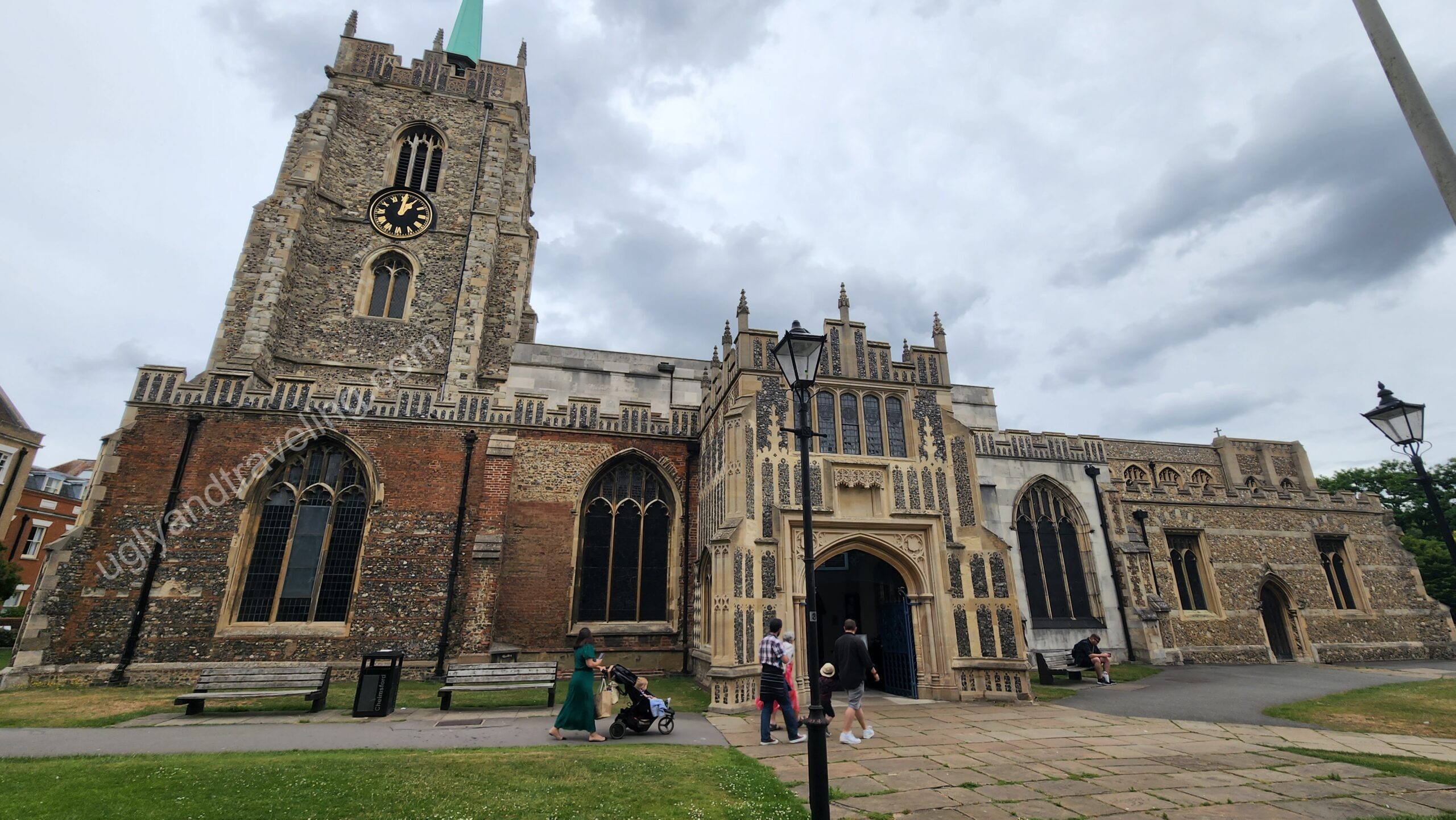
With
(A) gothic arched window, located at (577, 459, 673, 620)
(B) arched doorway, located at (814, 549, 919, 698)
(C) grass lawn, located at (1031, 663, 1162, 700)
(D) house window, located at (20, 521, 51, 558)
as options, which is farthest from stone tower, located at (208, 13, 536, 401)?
(D) house window, located at (20, 521, 51, 558)

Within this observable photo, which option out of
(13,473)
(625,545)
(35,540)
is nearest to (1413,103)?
(625,545)

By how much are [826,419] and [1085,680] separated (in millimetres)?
10121

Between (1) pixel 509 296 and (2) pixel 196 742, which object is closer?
(2) pixel 196 742

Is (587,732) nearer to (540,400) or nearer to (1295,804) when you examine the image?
(1295,804)

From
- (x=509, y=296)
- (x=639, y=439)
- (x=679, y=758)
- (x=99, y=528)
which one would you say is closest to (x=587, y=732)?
(x=679, y=758)

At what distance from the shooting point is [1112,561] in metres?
19.0

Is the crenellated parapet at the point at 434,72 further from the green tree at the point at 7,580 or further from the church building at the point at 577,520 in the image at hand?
the green tree at the point at 7,580

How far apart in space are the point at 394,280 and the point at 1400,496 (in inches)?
2004

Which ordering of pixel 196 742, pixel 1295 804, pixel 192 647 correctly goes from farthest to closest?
pixel 192 647
pixel 196 742
pixel 1295 804

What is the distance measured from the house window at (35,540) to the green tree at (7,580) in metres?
16.9

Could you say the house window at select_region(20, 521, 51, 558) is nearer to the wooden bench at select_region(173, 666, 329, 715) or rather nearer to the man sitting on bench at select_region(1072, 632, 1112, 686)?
the wooden bench at select_region(173, 666, 329, 715)

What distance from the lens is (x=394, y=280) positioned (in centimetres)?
2341

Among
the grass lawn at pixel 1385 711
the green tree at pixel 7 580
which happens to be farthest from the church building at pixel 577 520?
the green tree at pixel 7 580

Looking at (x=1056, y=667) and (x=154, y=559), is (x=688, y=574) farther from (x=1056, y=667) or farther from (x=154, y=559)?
(x=154, y=559)
